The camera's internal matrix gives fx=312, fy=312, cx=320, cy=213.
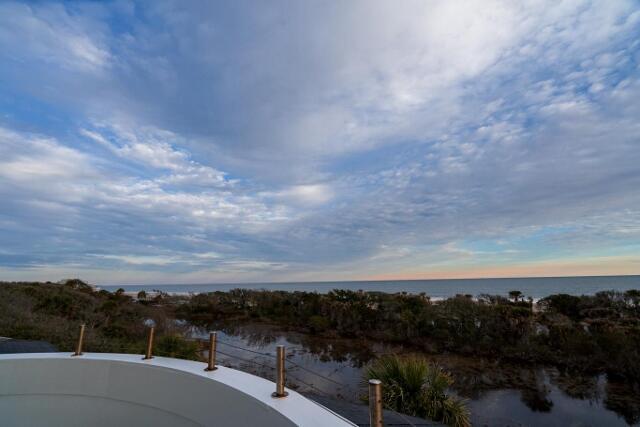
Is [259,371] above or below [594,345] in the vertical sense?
below

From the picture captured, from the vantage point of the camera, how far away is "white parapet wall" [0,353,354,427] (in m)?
2.15

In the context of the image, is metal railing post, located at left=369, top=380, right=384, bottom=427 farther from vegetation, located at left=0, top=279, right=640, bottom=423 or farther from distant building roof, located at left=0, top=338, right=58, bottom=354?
distant building roof, located at left=0, top=338, right=58, bottom=354

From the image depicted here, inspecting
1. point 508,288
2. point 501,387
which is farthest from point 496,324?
point 508,288

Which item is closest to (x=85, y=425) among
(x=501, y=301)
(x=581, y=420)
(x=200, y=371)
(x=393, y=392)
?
(x=200, y=371)

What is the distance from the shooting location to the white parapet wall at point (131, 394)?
2152mm

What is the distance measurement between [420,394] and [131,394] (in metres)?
3.85

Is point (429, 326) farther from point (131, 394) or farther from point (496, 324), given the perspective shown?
point (131, 394)

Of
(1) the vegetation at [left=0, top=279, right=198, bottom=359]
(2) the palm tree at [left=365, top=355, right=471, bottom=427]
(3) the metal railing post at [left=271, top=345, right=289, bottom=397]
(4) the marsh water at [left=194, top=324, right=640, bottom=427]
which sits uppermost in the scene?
(3) the metal railing post at [left=271, top=345, right=289, bottom=397]

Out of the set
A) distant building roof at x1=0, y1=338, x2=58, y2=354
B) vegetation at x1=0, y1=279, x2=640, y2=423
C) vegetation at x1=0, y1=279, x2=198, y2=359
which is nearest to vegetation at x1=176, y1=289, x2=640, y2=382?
vegetation at x1=0, y1=279, x2=640, y2=423

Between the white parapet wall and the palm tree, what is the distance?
2.84 metres

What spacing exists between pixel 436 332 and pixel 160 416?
9.76 metres

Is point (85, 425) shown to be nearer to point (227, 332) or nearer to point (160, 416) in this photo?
point (160, 416)

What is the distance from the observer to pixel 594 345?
793cm

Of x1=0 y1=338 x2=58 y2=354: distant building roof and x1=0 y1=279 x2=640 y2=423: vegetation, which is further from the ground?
x1=0 y1=338 x2=58 y2=354: distant building roof
